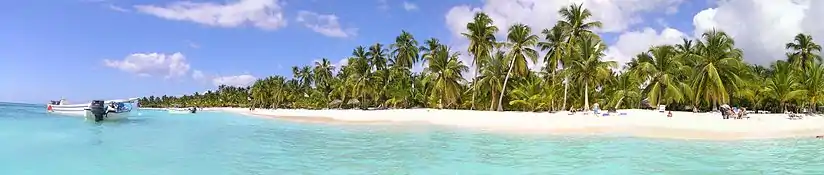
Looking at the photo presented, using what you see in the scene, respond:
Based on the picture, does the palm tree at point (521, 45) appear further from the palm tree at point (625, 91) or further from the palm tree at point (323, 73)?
the palm tree at point (323, 73)

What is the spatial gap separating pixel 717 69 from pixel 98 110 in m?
41.4

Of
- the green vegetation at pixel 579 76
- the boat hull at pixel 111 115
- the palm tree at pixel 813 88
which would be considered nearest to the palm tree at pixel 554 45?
the green vegetation at pixel 579 76

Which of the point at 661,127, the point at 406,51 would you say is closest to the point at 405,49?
the point at 406,51

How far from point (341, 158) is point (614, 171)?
607cm

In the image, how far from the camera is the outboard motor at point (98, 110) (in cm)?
4053

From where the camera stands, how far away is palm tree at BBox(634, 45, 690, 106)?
1535 inches

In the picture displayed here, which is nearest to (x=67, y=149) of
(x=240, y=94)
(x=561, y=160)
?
(x=561, y=160)

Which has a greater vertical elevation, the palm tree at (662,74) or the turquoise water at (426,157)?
the palm tree at (662,74)

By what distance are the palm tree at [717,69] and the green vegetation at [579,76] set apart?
0.19 feet

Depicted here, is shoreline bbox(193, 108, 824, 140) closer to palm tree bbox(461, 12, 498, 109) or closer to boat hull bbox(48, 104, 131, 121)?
palm tree bbox(461, 12, 498, 109)

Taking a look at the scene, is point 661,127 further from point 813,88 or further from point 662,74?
point 813,88

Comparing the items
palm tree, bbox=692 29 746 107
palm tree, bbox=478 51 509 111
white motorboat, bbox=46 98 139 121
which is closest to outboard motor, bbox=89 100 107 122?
white motorboat, bbox=46 98 139 121

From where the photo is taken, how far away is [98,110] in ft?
133

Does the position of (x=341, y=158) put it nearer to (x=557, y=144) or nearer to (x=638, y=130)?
(x=557, y=144)
